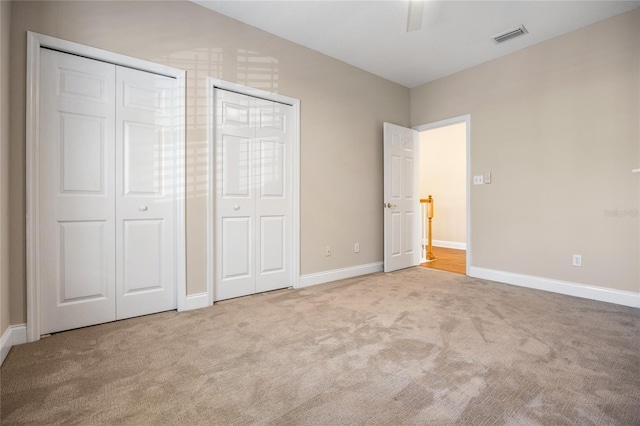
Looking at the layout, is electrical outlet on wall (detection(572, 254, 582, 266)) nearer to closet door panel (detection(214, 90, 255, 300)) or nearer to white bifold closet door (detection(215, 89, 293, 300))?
white bifold closet door (detection(215, 89, 293, 300))

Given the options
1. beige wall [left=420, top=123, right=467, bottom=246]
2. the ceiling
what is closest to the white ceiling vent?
the ceiling

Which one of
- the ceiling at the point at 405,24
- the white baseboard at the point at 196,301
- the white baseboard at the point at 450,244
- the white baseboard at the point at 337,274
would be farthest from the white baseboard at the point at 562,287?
the white baseboard at the point at 196,301

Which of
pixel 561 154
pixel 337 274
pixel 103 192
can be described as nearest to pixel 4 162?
pixel 103 192

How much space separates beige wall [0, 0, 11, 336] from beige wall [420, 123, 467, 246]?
22.0 feet

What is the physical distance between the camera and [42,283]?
7.06 feet

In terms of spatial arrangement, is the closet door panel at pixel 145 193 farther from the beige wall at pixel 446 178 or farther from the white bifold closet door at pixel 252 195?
the beige wall at pixel 446 178

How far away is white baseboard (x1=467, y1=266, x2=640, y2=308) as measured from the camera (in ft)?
9.32

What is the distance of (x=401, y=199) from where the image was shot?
446 centimetres

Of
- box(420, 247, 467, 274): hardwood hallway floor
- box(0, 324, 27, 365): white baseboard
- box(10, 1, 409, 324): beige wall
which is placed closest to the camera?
box(0, 324, 27, 365): white baseboard

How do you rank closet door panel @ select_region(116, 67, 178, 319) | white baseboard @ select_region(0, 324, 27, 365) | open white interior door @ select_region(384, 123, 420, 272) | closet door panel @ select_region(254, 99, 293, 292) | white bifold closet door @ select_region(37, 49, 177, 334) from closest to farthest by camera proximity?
white baseboard @ select_region(0, 324, 27, 365) < white bifold closet door @ select_region(37, 49, 177, 334) < closet door panel @ select_region(116, 67, 178, 319) < closet door panel @ select_region(254, 99, 293, 292) < open white interior door @ select_region(384, 123, 420, 272)

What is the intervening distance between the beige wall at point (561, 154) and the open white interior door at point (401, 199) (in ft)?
2.80

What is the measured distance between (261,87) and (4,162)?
2096 millimetres

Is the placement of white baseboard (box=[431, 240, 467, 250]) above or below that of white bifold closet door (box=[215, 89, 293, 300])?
below

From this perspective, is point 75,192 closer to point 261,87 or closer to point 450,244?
point 261,87
